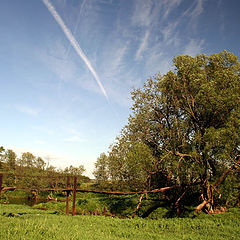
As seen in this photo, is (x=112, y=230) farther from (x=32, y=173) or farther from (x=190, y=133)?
(x=32, y=173)

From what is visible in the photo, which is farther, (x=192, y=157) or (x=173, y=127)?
(x=173, y=127)

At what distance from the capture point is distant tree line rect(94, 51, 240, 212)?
58.8ft

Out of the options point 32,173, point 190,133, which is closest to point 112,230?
point 190,133

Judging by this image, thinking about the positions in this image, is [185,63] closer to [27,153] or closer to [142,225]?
[142,225]

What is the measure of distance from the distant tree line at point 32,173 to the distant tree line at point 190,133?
12.4 m

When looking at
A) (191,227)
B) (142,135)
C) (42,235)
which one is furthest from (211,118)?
(42,235)

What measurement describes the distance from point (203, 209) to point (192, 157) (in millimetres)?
5956

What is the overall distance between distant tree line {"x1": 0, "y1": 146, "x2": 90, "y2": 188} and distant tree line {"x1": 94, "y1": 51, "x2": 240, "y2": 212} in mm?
12369

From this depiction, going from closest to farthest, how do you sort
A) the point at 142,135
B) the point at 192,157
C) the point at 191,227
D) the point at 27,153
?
1. the point at 191,227
2. the point at 192,157
3. the point at 142,135
4. the point at 27,153

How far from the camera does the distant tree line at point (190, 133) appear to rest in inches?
706

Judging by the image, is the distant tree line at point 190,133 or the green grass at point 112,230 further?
the distant tree line at point 190,133

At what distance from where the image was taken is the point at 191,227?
13.0 m

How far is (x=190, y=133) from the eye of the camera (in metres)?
21.9

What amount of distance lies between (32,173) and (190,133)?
57843mm
